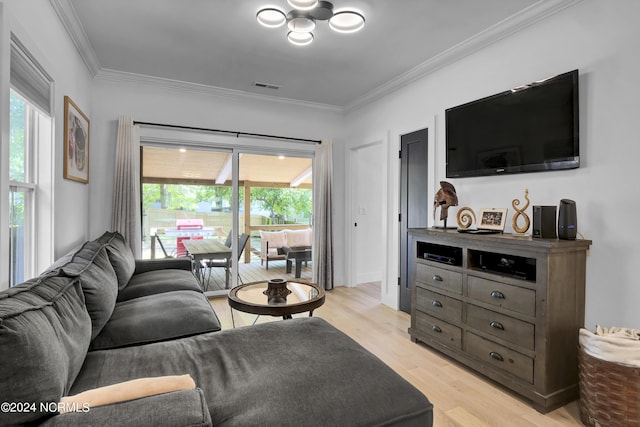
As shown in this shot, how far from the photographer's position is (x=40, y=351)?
0.91 m

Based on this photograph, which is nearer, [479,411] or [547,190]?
[479,411]

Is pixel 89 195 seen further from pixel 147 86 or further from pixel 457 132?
pixel 457 132

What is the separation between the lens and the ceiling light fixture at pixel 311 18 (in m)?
2.41

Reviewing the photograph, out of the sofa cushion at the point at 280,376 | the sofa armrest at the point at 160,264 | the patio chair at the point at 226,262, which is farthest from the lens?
the patio chair at the point at 226,262

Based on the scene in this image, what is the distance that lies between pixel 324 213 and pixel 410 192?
1415mm

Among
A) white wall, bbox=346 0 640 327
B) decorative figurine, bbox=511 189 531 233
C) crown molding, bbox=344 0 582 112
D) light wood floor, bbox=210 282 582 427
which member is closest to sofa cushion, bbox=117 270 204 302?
light wood floor, bbox=210 282 582 427

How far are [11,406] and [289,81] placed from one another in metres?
3.73

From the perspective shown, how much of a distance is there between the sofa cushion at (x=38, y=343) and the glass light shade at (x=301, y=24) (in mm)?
2293

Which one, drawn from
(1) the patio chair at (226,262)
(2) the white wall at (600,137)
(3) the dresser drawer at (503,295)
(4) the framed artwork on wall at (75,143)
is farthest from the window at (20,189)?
(2) the white wall at (600,137)

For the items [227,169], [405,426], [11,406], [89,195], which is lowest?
[405,426]

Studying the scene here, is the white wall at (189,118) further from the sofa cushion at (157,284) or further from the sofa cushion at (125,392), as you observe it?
the sofa cushion at (125,392)

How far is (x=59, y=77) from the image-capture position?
2449mm

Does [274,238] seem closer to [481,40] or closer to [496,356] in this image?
[496,356]

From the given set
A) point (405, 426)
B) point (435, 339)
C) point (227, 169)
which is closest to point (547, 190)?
point (435, 339)
